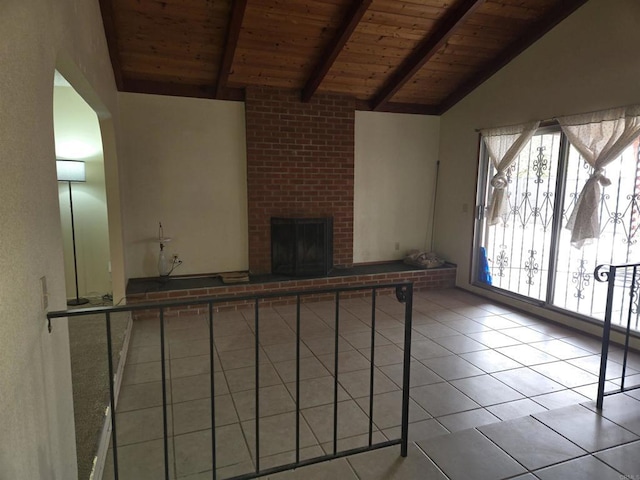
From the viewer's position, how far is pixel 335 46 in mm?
4148

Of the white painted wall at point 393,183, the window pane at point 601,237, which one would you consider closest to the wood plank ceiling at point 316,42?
the white painted wall at point 393,183

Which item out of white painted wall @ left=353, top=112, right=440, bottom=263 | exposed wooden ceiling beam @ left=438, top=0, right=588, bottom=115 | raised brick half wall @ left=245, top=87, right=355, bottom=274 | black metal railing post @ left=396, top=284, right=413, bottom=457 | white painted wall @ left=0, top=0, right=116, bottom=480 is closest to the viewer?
white painted wall @ left=0, top=0, right=116, bottom=480

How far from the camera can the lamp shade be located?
4293 mm

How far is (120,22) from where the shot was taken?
3.68 meters

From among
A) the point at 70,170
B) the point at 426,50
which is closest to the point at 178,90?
the point at 70,170

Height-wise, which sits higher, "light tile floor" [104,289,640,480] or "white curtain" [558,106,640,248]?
"white curtain" [558,106,640,248]

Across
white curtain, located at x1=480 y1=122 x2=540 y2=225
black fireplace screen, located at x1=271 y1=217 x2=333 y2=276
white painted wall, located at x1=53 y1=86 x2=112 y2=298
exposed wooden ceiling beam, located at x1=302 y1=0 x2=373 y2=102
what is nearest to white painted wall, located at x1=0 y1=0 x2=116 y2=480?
exposed wooden ceiling beam, located at x1=302 y1=0 x2=373 y2=102

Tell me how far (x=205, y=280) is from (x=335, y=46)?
2999 millimetres

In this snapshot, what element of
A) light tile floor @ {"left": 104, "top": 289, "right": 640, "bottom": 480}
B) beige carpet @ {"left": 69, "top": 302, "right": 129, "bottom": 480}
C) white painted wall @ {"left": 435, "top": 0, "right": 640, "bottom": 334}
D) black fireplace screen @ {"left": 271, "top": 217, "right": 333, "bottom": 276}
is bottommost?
light tile floor @ {"left": 104, "top": 289, "right": 640, "bottom": 480}

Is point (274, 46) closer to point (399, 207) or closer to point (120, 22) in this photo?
point (120, 22)

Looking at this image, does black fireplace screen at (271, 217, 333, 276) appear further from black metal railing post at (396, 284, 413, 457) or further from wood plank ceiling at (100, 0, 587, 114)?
black metal railing post at (396, 284, 413, 457)

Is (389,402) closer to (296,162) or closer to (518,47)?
(296,162)

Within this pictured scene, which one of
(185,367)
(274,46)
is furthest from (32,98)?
(274,46)

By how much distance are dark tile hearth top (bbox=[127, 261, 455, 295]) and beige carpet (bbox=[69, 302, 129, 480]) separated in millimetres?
464
